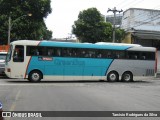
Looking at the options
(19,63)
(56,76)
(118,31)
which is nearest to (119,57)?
(56,76)

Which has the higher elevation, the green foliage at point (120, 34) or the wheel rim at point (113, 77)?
the green foliage at point (120, 34)

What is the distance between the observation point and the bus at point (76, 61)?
28656 millimetres

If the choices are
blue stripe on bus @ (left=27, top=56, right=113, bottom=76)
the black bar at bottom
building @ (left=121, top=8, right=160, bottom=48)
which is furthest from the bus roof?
building @ (left=121, top=8, right=160, bottom=48)

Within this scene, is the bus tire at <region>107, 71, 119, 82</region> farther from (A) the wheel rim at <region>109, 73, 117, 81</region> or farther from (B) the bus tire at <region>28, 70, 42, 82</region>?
(B) the bus tire at <region>28, 70, 42, 82</region>

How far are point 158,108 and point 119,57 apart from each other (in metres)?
18.2

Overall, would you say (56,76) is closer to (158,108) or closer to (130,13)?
(158,108)

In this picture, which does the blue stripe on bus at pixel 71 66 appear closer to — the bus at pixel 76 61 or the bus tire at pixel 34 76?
the bus at pixel 76 61

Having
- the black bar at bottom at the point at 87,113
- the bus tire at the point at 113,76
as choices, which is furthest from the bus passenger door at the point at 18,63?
the black bar at bottom at the point at 87,113

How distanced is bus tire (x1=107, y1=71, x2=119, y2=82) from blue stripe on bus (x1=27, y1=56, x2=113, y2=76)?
1.95 ft

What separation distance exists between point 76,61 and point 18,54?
448 centimetres

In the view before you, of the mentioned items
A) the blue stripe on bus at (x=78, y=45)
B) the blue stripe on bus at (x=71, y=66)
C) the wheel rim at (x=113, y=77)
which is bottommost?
the wheel rim at (x=113, y=77)

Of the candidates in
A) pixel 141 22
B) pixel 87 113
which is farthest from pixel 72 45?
pixel 141 22

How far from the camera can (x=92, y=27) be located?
62.4 metres

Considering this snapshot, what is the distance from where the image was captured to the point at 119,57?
32.3 m
